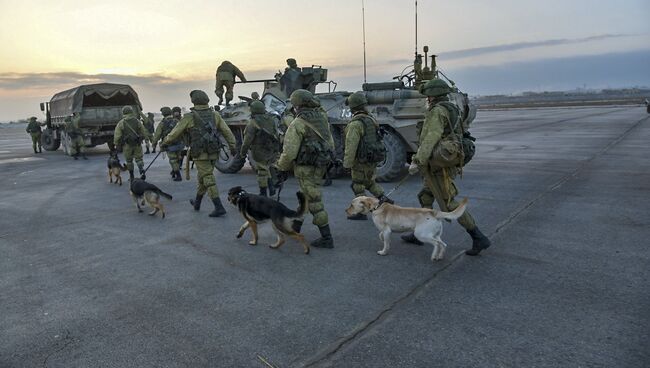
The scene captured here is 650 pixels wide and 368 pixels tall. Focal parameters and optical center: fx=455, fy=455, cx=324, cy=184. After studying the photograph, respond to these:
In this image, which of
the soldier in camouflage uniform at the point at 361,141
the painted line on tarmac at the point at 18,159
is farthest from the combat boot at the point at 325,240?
the painted line on tarmac at the point at 18,159

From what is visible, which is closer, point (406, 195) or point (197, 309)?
point (197, 309)

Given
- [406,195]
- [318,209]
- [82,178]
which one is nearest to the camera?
[318,209]

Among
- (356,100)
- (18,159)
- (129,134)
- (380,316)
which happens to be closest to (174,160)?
(129,134)

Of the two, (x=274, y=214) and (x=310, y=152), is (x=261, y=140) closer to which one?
(x=310, y=152)

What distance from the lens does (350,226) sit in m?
6.28

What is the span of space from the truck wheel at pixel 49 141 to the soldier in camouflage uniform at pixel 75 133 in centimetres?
437

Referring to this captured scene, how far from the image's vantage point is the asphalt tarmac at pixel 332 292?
10.0 feet

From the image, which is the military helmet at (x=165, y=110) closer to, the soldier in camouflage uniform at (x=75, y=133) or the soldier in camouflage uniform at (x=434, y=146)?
the soldier in camouflage uniform at (x=75, y=133)

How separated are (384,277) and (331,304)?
77 cm

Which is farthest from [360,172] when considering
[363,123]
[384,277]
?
[384,277]

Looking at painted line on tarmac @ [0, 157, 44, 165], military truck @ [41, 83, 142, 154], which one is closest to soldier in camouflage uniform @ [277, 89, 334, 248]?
military truck @ [41, 83, 142, 154]

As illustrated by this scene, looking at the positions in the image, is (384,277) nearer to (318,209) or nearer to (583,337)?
(318,209)

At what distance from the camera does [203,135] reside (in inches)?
274

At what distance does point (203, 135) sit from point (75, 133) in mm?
12785
